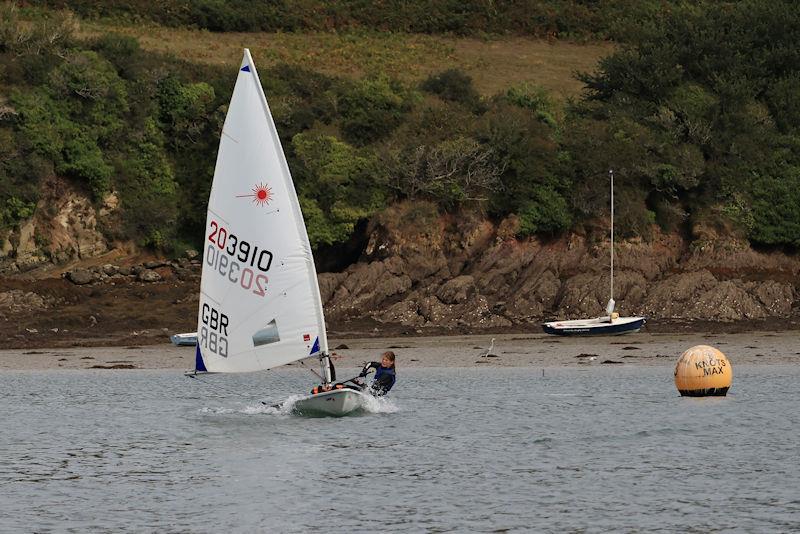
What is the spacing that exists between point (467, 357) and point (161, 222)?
26427 mm

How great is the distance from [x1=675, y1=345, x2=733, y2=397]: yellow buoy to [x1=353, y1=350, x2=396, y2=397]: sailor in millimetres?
8777

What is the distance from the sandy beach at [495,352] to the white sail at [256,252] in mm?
15784

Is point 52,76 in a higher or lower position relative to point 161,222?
higher

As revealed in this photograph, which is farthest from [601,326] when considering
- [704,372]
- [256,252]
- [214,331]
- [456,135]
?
[256,252]

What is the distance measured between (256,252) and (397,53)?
77570mm

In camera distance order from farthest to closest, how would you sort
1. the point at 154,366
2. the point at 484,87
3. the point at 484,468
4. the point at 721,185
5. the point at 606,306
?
the point at 484,87
the point at 721,185
the point at 606,306
the point at 154,366
the point at 484,468

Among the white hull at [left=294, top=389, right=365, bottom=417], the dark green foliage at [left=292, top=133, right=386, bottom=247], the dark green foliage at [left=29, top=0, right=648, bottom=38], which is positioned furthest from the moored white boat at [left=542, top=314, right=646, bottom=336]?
the dark green foliage at [left=29, top=0, right=648, bottom=38]

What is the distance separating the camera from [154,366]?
49.8 metres

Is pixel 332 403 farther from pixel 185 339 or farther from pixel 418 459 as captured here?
pixel 185 339

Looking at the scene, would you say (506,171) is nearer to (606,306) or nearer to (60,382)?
(606,306)

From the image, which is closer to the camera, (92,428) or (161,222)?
(92,428)

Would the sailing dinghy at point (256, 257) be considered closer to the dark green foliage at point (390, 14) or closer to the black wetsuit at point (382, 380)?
the black wetsuit at point (382, 380)

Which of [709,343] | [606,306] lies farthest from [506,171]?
[709,343]

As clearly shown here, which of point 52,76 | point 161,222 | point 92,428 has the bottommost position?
point 92,428
